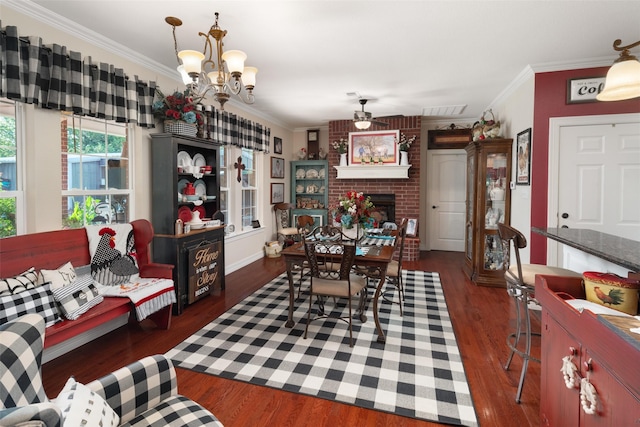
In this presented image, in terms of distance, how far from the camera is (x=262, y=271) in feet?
15.6

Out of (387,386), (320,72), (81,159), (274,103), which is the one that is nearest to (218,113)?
(274,103)

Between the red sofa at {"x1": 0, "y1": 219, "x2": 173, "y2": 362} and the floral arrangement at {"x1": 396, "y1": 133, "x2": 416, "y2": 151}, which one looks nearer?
the red sofa at {"x1": 0, "y1": 219, "x2": 173, "y2": 362}

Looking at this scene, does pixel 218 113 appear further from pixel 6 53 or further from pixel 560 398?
pixel 560 398

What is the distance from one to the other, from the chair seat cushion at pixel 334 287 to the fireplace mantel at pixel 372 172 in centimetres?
348

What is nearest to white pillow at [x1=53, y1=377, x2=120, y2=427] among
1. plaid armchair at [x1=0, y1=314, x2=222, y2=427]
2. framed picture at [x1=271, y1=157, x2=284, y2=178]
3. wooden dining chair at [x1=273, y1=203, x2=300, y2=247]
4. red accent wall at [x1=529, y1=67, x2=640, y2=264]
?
plaid armchair at [x1=0, y1=314, x2=222, y2=427]

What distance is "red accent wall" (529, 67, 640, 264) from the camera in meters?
3.25

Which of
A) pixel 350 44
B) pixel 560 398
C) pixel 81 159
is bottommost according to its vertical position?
pixel 560 398

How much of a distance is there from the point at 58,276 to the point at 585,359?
9.57ft

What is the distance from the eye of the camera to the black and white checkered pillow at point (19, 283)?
1.88 meters

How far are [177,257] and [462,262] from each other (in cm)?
452

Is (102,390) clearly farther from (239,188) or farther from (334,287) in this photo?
(239,188)

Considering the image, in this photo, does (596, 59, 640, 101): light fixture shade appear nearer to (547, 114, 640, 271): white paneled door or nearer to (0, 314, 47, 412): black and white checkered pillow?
(547, 114, 640, 271): white paneled door

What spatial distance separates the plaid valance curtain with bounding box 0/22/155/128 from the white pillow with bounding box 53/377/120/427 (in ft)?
6.95

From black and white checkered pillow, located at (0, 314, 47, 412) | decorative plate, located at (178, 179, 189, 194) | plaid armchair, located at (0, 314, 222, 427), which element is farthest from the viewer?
decorative plate, located at (178, 179, 189, 194)
